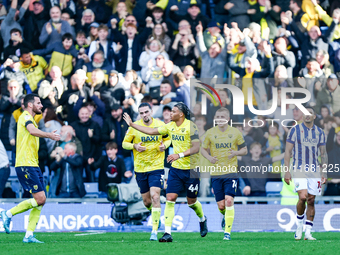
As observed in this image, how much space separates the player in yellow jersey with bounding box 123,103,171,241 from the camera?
10.7 meters

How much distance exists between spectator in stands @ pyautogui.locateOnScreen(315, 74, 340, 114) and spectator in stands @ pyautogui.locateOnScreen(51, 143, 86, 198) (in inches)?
254

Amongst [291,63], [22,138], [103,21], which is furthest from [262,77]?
[22,138]

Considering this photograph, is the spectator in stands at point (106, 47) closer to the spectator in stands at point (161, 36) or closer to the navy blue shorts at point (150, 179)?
the spectator in stands at point (161, 36)

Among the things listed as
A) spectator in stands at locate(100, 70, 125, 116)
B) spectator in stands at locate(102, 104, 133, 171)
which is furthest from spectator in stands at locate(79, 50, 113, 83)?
spectator in stands at locate(102, 104, 133, 171)

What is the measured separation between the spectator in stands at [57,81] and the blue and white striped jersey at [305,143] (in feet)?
23.6

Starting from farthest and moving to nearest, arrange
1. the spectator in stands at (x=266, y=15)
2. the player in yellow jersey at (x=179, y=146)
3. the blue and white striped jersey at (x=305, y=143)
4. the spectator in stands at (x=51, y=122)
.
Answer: the spectator in stands at (x=266, y=15), the spectator in stands at (x=51, y=122), the blue and white striped jersey at (x=305, y=143), the player in yellow jersey at (x=179, y=146)

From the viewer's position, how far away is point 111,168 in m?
14.1

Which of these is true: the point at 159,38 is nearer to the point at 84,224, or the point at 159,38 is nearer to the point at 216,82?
the point at 216,82

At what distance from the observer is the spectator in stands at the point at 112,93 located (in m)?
15.1

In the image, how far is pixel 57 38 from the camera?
55.5 ft

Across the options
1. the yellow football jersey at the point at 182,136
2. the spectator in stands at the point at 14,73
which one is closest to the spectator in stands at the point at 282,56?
the yellow football jersey at the point at 182,136

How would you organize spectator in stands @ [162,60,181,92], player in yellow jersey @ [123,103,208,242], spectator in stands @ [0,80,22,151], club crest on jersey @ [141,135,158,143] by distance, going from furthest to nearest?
1. spectator in stands @ [162,60,181,92]
2. spectator in stands @ [0,80,22,151]
3. club crest on jersey @ [141,135,158,143]
4. player in yellow jersey @ [123,103,208,242]

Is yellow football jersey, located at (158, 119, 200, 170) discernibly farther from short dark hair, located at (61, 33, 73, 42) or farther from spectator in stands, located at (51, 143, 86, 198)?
short dark hair, located at (61, 33, 73, 42)

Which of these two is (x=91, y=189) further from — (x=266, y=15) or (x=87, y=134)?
(x=266, y=15)
